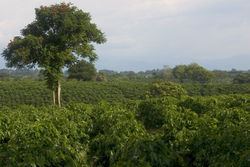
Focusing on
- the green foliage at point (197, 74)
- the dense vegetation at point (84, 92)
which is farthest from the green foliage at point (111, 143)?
the green foliage at point (197, 74)

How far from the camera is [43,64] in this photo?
565 inches

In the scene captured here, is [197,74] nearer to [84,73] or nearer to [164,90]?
[84,73]

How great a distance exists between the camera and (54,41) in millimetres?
15367

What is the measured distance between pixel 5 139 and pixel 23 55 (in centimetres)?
868

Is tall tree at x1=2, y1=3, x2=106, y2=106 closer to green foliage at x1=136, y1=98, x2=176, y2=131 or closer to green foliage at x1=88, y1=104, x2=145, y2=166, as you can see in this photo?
green foliage at x1=136, y1=98, x2=176, y2=131

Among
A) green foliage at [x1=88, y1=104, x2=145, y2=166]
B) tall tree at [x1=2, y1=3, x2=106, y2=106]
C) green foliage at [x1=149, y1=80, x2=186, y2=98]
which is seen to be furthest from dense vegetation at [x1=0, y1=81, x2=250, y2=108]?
green foliage at [x1=88, y1=104, x2=145, y2=166]

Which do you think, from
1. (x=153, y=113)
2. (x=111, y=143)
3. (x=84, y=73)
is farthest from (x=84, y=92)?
(x=111, y=143)

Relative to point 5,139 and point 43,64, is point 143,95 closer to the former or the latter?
point 43,64

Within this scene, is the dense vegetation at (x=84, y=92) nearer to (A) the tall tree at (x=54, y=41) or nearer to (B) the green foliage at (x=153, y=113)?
(A) the tall tree at (x=54, y=41)

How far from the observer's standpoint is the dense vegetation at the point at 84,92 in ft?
91.4

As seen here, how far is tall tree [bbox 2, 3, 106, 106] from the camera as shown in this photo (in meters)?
14.4

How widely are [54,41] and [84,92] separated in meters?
15.9

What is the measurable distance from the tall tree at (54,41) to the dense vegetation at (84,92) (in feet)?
38.0

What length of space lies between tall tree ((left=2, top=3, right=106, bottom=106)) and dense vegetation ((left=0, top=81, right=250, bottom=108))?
38.0 feet
